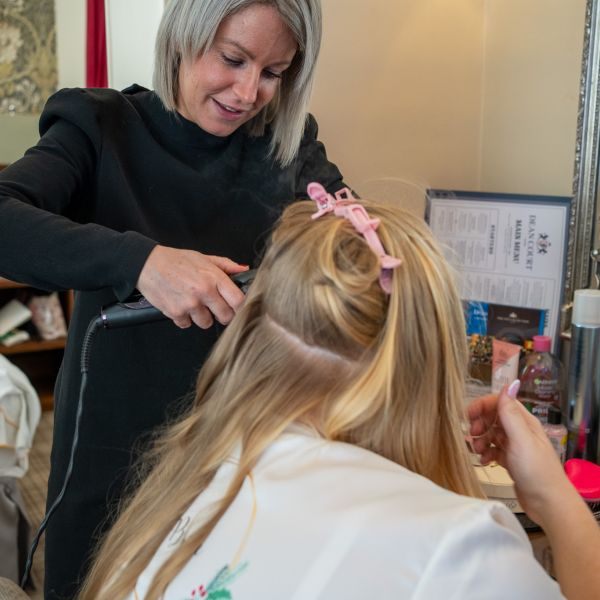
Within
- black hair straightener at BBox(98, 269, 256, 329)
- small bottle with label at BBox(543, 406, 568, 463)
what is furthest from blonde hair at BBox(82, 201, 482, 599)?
small bottle with label at BBox(543, 406, 568, 463)

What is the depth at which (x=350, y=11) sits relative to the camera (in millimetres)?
1584

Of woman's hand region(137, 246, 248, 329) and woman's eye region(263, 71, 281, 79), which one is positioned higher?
Result: woman's eye region(263, 71, 281, 79)

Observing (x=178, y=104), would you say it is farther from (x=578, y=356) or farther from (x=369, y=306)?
(x=578, y=356)

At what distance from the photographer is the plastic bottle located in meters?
1.36

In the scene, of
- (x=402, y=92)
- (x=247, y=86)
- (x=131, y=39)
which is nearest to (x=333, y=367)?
(x=247, y=86)

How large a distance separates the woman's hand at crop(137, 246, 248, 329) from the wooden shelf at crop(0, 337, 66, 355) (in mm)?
2581

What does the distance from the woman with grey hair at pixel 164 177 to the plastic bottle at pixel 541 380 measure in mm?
526

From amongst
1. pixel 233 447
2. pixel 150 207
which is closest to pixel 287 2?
pixel 150 207

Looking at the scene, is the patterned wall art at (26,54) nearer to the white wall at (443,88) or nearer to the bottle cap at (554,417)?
the white wall at (443,88)

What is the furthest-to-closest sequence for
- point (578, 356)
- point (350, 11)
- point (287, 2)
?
point (350, 11) < point (578, 356) < point (287, 2)

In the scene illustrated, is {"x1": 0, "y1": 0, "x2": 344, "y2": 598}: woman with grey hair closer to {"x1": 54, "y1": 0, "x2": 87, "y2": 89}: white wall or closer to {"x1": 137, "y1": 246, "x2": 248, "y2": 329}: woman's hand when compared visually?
{"x1": 137, "y1": 246, "x2": 248, "y2": 329}: woman's hand

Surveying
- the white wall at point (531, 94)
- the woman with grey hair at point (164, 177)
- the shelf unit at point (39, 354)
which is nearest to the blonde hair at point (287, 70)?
the woman with grey hair at point (164, 177)

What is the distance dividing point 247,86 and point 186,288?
0.35 meters

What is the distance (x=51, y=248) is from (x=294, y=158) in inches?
18.7
